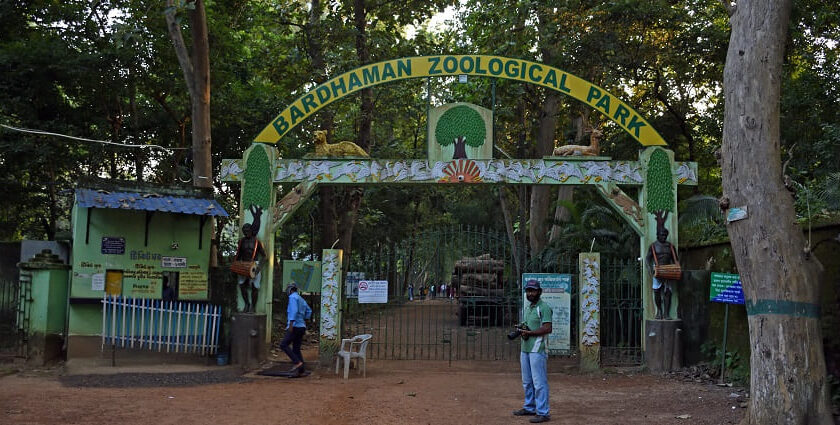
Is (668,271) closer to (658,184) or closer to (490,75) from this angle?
(658,184)

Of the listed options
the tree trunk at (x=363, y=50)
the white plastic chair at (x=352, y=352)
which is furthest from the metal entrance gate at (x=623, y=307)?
the tree trunk at (x=363, y=50)

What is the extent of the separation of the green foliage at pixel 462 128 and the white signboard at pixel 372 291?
2817 mm

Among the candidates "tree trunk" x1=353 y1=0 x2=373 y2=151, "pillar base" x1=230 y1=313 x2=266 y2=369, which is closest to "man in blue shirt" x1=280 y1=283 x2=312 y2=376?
"pillar base" x1=230 y1=313 x2=266 y2=369

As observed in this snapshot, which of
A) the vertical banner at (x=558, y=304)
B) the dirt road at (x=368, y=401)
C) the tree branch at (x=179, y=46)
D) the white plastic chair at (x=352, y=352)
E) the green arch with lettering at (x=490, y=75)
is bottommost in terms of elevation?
the dirt road at (x=368, y=401)

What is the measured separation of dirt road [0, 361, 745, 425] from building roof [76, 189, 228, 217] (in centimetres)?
285

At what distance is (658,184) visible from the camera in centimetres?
1309

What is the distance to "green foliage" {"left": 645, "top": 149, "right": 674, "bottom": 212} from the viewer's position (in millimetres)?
13070

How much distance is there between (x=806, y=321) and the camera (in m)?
7.37

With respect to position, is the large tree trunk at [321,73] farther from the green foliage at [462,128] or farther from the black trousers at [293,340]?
the black trousers at [293,340]

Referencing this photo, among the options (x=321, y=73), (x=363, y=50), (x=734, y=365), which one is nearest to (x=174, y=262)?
(x=321, y=73)

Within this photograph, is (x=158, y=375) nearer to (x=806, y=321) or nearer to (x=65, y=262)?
(x=65, y=262)

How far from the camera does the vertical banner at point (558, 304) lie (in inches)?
520

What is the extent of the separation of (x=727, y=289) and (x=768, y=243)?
3.76 m

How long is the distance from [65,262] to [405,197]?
20702mm
